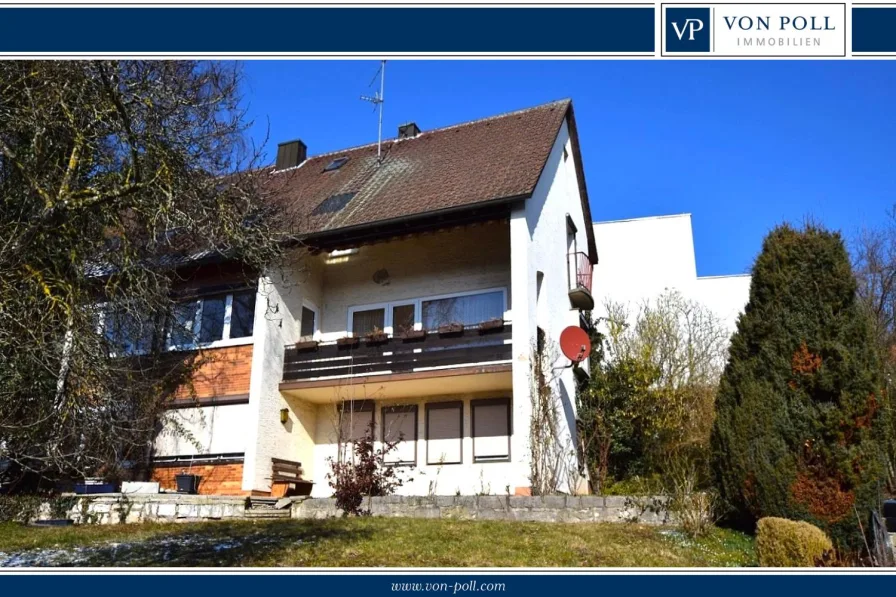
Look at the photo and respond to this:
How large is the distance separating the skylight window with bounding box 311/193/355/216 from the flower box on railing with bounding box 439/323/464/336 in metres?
4.30

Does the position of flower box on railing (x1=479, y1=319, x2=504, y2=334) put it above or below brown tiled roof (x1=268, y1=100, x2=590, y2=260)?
below

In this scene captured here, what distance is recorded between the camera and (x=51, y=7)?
6984 mm

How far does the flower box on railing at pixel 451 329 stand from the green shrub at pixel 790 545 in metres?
8.64

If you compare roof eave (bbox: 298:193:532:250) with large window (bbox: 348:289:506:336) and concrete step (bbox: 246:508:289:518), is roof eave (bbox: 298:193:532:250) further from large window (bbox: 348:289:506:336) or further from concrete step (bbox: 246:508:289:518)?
concrete step (bbox: 246:508:289:518)

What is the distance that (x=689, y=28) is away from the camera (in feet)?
24.2

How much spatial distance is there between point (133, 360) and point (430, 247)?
7315 mm

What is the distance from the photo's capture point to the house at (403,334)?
53.1 ft

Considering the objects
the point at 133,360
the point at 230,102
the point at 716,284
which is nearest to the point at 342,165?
the point at 133,360

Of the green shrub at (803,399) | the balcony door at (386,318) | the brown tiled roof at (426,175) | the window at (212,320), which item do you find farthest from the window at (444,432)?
the green shrub at (803,399)

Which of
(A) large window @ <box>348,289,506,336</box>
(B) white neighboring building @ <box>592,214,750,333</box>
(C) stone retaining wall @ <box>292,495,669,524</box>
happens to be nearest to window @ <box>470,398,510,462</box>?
(A) large window @ <box>348,289,506,336</box>

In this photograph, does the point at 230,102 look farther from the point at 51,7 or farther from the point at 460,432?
the point at 460,432

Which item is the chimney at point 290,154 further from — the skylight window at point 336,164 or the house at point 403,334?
the house at point 403,334

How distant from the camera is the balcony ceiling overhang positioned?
15.9m

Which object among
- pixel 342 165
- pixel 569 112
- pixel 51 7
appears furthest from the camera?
pixel 342 165
